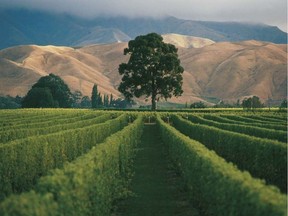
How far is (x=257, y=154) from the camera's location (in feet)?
68.7

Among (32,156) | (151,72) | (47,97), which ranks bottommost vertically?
(32,156)

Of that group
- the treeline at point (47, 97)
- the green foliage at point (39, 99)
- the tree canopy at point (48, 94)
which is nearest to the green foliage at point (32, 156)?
the treeline at point (47, 97)

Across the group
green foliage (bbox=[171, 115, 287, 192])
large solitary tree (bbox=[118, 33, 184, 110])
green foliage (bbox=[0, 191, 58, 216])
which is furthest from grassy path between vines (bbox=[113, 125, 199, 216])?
large solitary tree (bbox=[118, 33, 184, 110])

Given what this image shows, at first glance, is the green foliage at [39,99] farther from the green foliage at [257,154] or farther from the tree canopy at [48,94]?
the green foliage at [257,154]

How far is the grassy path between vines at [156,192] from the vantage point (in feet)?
57.5

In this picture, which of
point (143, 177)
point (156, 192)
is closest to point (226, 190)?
point (156, 192)

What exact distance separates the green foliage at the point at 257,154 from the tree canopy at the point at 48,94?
92183 millimetres

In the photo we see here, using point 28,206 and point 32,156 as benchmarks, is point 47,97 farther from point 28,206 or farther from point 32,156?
point 28,206

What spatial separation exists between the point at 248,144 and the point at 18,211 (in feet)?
50.9

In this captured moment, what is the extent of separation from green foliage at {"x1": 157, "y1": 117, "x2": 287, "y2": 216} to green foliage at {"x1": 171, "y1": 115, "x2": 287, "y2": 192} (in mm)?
3387

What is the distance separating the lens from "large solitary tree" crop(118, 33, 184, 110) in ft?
300

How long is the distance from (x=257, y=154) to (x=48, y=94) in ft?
331

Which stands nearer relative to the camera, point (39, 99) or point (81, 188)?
point (81, 188)

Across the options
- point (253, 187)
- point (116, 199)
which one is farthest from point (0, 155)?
point (253, 187)
